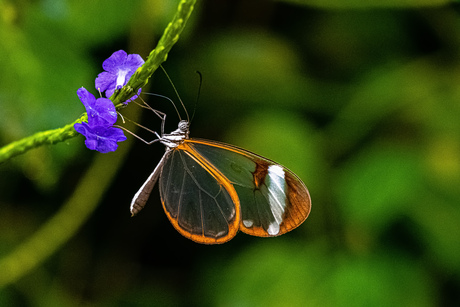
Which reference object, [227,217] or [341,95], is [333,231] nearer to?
[341,95]

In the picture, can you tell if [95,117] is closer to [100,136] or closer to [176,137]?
[100,136]

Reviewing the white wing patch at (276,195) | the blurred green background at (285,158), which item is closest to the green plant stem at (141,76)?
the white wing patch at (276,195)

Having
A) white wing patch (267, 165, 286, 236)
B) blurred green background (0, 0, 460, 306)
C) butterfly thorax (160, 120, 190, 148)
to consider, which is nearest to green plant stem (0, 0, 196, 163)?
butterfly thorax (160, 120, 190, 148)

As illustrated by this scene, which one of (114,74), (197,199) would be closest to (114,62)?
(114,74)

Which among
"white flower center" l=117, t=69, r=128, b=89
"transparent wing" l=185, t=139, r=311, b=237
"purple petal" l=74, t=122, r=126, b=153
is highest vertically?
"white flower center" l=117, t=69, r=128, b=89

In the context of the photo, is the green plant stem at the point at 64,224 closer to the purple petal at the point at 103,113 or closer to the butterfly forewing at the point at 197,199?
the butterfly forewing at the point at 197,199

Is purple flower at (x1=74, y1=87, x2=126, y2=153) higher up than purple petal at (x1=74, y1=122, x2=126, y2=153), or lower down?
higher up

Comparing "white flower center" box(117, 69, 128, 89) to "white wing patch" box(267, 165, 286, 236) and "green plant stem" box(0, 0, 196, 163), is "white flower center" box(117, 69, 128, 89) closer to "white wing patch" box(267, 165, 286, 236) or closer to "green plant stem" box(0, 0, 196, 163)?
"green plant stem" box(0, 0, 196, 163)
